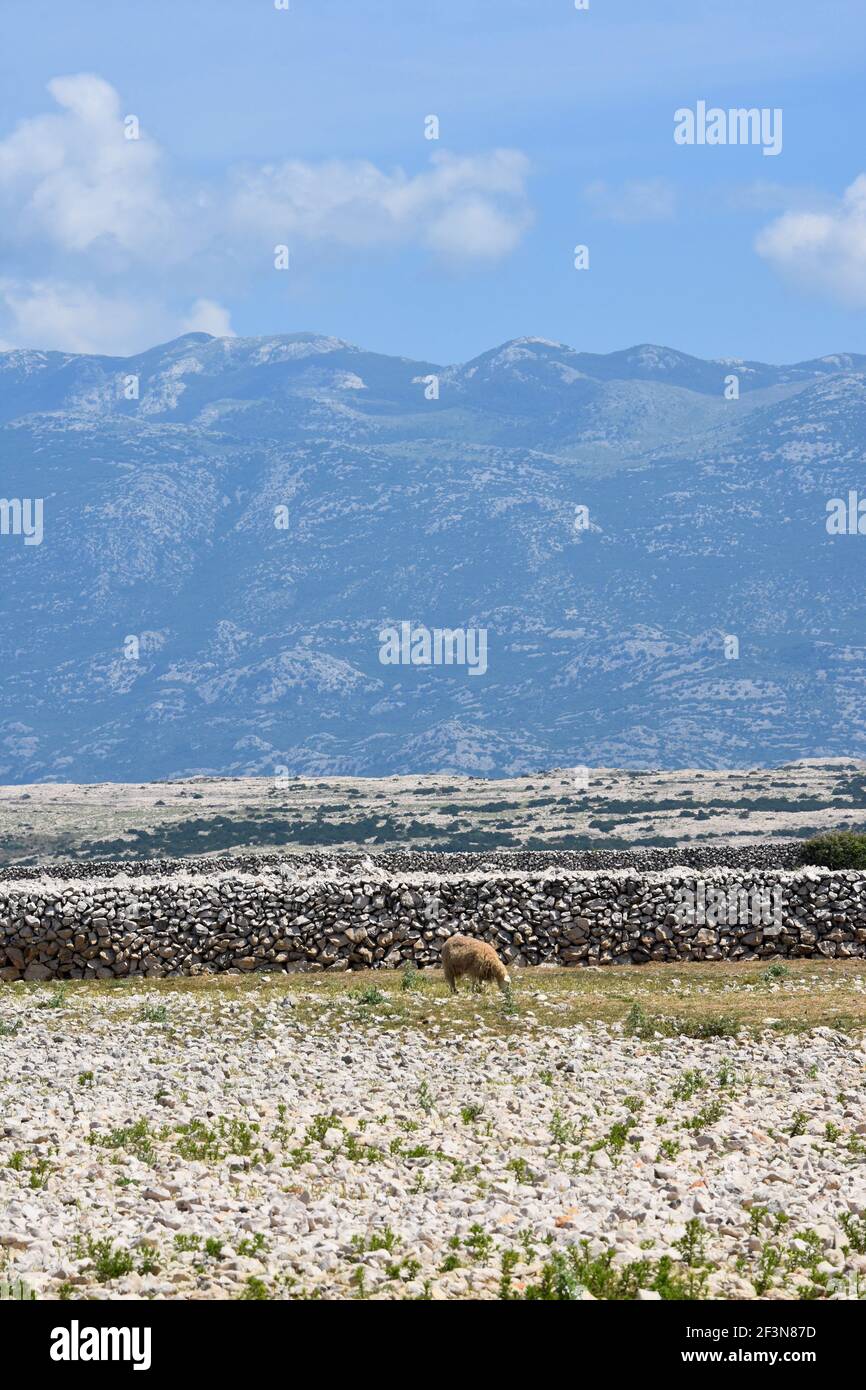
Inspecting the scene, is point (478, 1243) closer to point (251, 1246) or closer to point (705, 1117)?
point (251, 1246)

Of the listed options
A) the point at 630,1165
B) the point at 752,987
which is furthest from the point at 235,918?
the point at 630,1165

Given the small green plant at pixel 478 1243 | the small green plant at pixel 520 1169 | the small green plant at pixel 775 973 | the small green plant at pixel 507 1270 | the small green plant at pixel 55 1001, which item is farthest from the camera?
the small green plant at pixel 775 973

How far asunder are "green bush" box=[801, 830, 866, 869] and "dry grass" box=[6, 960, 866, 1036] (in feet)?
32.1

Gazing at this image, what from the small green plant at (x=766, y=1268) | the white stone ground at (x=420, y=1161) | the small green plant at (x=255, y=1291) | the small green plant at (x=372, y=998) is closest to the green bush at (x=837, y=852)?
the small green plant at (x=372, y=998)

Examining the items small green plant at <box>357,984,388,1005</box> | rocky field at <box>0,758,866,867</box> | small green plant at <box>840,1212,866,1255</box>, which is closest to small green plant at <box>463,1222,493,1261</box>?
small green plant at <box>840,1212,866,1255</box>

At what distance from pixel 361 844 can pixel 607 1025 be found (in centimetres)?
6533

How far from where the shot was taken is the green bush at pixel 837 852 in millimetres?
36219

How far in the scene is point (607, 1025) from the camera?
18875 millimetres

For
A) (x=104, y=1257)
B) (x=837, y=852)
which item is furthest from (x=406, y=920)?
(x=104, y=1257)

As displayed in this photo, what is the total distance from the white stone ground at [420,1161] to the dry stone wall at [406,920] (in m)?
7.93

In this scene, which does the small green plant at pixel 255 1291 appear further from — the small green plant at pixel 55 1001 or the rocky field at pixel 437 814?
the rocky field at pixel 437 814

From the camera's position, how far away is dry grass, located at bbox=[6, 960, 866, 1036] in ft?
62.7

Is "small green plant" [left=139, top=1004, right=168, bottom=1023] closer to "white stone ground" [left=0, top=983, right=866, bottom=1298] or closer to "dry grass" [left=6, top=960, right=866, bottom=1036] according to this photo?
"dry grass" [left=6, top=960, right=866, bottom=1036]

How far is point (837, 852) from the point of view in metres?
37.0
